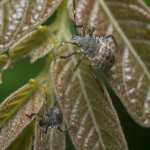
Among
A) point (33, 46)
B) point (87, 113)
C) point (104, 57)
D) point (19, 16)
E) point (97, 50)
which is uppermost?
point (19, 16)

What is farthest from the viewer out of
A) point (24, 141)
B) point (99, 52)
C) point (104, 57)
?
point (99, 52)

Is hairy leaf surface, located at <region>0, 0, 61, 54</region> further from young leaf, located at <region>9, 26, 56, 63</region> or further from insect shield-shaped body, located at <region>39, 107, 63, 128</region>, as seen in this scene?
insect shield-shaped body, located at <region>39, 107, 63, 128</region>

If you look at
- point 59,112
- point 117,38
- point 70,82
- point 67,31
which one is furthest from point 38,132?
point 117,38

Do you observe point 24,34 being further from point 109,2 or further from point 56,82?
point 109,2

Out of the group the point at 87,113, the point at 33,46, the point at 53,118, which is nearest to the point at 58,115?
the point at 53,118

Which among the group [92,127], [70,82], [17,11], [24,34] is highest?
[17,11]

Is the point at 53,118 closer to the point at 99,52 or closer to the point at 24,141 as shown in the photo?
the point at 24,141
